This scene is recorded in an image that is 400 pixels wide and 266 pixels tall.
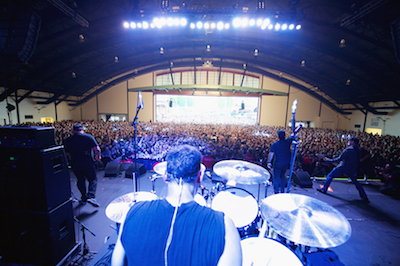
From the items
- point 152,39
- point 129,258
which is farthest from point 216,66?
point 129,258

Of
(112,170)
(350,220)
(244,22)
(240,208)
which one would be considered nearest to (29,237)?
(240,208)

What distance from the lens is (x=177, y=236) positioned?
0.70 meters

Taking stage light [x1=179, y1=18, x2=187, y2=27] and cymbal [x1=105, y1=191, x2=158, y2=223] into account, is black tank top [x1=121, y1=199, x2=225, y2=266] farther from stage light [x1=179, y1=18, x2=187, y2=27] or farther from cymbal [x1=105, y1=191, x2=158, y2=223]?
stage light [x1=179, y1=18, x2=187, y2=27]

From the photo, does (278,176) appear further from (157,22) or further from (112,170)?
(157,22)

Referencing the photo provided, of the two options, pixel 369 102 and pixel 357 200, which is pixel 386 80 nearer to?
pixel 369 102

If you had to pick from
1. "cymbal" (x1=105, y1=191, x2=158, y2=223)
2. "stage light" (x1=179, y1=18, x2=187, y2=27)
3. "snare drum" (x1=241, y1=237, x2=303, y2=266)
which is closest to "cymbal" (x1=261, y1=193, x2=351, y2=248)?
"snare drum" (x1=241, y1=237, x2=303, y2=266)

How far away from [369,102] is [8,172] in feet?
64.5

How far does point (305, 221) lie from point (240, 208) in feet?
2.58

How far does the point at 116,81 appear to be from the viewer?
603 inches

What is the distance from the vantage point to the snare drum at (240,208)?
1896mm

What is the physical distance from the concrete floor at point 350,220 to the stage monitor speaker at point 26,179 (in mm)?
903

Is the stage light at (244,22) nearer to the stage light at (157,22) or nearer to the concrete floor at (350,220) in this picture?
the stage light at (157,22)

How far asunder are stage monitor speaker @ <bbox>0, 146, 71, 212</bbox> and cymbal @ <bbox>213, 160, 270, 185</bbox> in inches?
84.5

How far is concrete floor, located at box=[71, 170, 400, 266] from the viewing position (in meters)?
2.23
